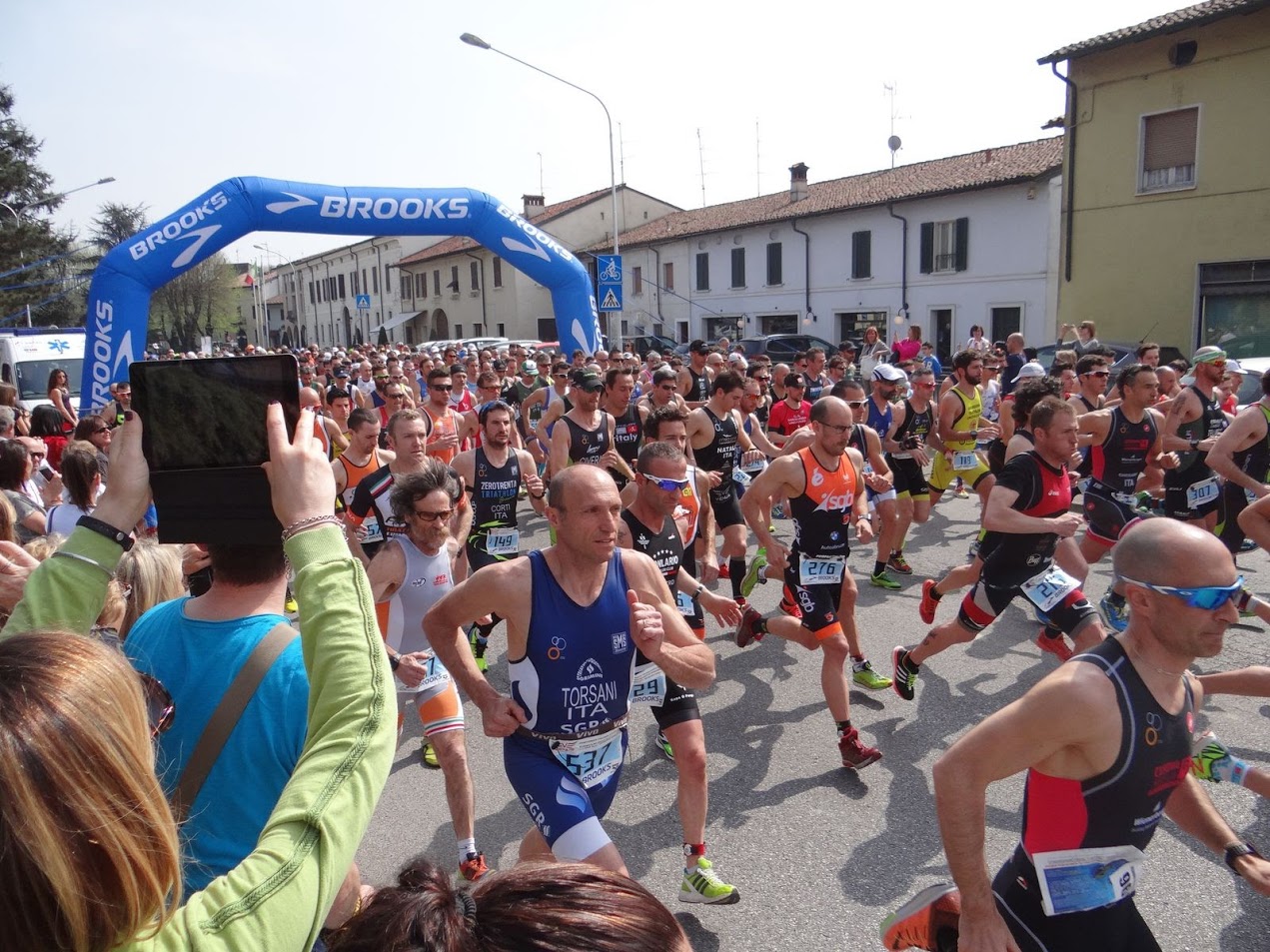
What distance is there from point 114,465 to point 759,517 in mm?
4370

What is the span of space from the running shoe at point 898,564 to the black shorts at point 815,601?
320cm

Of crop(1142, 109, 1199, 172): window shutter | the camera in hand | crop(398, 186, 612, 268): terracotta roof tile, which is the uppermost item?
crop(398, 186, 612, 268): terracotta roof tile

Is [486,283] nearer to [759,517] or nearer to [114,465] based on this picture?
[759,517]

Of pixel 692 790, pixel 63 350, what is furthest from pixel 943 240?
pixel 692 790

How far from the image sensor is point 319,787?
127 centimetres

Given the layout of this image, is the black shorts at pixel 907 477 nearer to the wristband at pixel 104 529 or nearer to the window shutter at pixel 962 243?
the wristband at pixel 104 529

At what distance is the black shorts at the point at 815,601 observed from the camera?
16.6 feet

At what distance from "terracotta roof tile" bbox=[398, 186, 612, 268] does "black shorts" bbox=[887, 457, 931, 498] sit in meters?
36.9

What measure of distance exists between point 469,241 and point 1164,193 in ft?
124

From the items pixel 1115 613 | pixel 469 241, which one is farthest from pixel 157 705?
pixel 469 241

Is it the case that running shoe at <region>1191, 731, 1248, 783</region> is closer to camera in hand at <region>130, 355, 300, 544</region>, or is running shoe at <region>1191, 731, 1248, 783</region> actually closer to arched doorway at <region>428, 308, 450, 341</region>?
camera in hand at <region>130, 355, 300, 544</region>

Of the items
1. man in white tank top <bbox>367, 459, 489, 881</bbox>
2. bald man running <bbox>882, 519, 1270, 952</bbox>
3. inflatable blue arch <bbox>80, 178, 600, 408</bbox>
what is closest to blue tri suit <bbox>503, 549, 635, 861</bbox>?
man in white tank top <bbox>367, 459, 489, 881</bbox>

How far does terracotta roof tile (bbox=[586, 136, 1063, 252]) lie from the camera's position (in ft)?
89.8

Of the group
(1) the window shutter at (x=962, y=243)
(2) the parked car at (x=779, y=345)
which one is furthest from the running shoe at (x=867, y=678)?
(1) the window shutter at (x=962, y=243)
